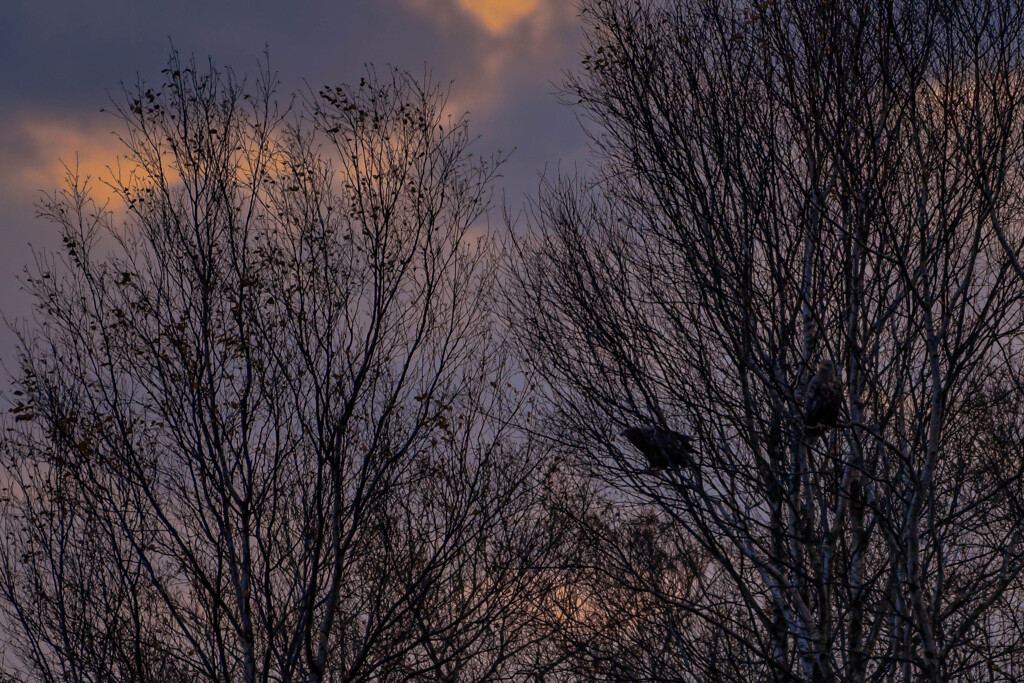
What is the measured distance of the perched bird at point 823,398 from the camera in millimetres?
6316

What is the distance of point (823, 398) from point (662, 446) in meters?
1.33

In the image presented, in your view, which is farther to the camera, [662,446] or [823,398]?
[662,446]

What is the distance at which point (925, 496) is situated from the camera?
19.4ft

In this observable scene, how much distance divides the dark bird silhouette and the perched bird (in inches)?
39.8

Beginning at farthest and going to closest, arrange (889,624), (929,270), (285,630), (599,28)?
(599,28)
(889,624)
(285,630)
(929,270)

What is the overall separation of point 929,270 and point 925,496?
1563mm

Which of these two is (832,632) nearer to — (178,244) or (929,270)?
(929,270)

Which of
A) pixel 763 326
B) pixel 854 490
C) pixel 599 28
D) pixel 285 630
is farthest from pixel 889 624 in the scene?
pixel 599 28

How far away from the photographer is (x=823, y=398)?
6.34m

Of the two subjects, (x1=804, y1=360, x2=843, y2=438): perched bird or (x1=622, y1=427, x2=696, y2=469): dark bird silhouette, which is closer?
(x1=804, y1=360, x2=843, y2=438): perched bird

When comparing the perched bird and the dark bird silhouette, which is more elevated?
the dark bird silhouette

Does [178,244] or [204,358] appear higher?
[178,244]

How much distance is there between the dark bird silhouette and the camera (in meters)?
7.11

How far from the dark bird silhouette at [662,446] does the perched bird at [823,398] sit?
1.01m
